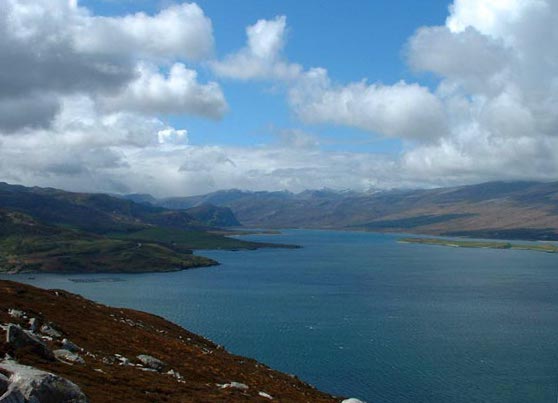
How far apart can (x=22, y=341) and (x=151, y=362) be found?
585 inches

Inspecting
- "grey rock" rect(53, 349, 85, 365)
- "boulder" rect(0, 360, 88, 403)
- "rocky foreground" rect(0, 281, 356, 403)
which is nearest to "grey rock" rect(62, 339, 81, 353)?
"rocky foreground" rect(0, 281, 356, 403)

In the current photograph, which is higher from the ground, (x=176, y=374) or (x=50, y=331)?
(x=50, y=331)

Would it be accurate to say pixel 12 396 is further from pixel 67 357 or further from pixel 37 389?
pixel 67 357

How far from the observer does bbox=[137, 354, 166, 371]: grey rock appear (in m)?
45.9

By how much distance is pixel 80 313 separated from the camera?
6438 cm

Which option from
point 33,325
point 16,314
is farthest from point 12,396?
point 16,314

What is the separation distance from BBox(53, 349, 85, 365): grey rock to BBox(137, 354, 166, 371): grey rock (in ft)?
26.2

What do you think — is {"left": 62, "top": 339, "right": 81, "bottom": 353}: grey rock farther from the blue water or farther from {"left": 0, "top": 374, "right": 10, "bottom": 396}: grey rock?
the blue water

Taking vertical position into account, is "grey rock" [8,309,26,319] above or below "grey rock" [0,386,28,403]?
below

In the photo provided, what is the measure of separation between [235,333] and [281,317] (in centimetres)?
2588

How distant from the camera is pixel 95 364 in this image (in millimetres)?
38750

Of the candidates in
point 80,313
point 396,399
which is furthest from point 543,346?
point 80,313

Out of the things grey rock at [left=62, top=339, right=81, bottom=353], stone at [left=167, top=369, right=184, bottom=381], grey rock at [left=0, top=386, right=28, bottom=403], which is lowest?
stone at [left=167, top=369, right=184, bottom=381]

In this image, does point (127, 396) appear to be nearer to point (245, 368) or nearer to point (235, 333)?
point (245, 368)
